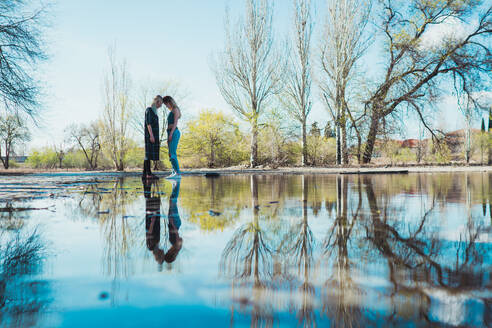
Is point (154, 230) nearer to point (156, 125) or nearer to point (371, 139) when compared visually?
point (156, 125)

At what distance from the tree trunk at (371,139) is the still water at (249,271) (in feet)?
40.5

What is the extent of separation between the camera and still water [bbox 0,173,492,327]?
1.07m

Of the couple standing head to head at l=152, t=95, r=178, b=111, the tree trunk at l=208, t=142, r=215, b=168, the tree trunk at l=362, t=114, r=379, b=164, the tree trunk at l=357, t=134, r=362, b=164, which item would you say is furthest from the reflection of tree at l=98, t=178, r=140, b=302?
the tree trunk at l=208, t=142, r=215, b=168

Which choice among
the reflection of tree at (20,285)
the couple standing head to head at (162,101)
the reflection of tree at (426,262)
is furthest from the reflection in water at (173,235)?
the couple standing head to head at (162,101)

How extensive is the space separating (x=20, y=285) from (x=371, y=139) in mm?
15481

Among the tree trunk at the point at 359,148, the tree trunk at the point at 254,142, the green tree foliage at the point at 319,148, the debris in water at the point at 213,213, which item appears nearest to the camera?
the debris in water at the point at 213,213

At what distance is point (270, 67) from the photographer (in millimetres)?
19656

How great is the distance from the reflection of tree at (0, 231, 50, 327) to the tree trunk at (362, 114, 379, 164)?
47.3ft

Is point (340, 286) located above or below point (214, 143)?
below

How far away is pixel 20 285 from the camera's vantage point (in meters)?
1.35

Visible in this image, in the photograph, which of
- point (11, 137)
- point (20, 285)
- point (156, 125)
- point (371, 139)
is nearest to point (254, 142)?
point (371, 139)

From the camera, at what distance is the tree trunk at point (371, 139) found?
47.1ft

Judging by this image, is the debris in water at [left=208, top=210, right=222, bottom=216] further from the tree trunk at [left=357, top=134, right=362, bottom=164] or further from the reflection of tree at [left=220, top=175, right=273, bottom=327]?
the tree trunk at [left=357, top=134, right=362, bottom=164]

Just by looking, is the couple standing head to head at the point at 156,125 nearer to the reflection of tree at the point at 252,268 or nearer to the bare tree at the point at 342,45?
the reflection of tree at the point at 252,268
